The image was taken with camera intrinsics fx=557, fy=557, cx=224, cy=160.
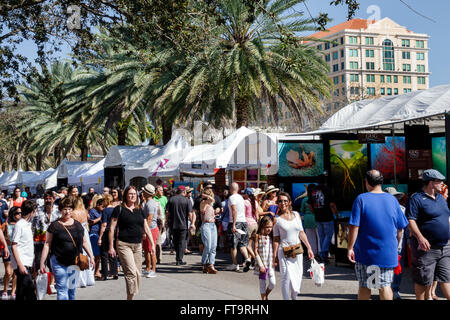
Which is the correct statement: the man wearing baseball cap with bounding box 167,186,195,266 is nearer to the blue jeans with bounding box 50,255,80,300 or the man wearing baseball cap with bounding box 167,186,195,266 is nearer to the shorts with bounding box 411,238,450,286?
the blue jeans with bounding box 50,255,80,300

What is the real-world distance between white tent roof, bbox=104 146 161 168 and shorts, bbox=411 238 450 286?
19367 mm

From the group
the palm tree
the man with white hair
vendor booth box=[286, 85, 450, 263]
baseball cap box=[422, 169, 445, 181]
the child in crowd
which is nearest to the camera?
baseball cap box=[422, 169, 445, 181]

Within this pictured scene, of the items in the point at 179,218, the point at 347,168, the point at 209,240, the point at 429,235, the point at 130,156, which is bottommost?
the point at 209,240

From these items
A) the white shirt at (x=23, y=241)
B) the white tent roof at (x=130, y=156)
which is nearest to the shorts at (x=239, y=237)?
the white shirt at (x=23, y=241)

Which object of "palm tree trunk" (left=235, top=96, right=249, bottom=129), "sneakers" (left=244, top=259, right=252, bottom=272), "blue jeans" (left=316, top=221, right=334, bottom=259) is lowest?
"sneakers" (left=244, top=259, right=252, bottom=272)

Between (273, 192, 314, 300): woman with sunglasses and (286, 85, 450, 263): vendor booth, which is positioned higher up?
(286, 85, 450, 263): vendor booth

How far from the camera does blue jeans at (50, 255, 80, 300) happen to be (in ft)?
22.9

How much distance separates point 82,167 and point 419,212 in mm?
27288

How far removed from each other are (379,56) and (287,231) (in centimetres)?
11712

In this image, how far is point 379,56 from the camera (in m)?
118

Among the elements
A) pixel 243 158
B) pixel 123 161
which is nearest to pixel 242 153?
pixel 243 158

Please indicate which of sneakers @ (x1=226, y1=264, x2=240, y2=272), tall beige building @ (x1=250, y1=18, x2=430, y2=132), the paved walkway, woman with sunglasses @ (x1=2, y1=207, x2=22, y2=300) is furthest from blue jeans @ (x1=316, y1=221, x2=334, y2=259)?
tall beige building @ (x1=250, y1=18, x2=430, y2=132)

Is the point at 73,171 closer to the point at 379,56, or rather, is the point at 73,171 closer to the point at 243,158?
the point at 243,158

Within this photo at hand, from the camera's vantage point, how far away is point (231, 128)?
90.3 ft
